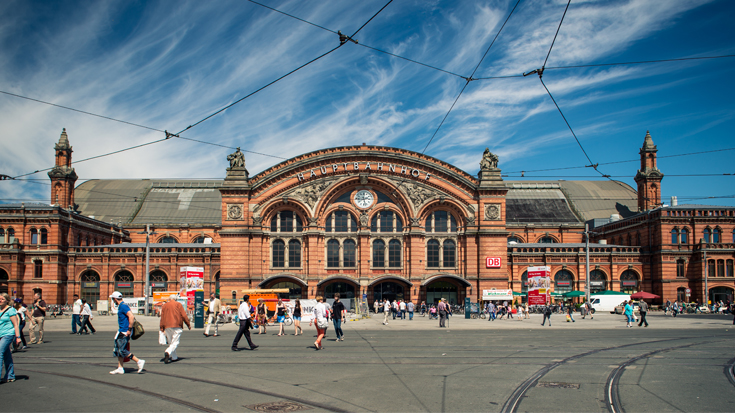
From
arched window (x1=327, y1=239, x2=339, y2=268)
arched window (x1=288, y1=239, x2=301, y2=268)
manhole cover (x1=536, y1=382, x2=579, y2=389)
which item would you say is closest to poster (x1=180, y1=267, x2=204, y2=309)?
arched window (x1=288, y1=239, x2=301, y2=268)

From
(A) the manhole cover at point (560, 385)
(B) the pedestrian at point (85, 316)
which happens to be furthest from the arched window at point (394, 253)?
(A) the manhole cover at point (560, 385)

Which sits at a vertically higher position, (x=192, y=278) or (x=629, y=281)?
(x=192, y=278)

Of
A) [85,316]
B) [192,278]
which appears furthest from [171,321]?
[192,278]

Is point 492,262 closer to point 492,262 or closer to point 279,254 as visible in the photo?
point 492,262

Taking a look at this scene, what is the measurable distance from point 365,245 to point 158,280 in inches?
837

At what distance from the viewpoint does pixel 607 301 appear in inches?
1858

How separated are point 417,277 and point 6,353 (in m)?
37.6

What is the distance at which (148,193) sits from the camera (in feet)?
233

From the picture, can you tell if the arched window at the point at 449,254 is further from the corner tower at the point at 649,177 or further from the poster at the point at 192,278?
the corner tower at the point at 649,177

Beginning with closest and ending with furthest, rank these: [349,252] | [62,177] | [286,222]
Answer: [349,252] → [286,222] → [62,177]

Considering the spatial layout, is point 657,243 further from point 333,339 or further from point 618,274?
point 333,339

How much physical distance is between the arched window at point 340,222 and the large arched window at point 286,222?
244 centimetres

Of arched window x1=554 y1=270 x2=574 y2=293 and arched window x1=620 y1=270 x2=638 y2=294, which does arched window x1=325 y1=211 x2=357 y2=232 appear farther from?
arched window x1=620 y1=270 x2=638 y2=294

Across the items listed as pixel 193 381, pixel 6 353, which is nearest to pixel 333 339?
pixel 193 381
